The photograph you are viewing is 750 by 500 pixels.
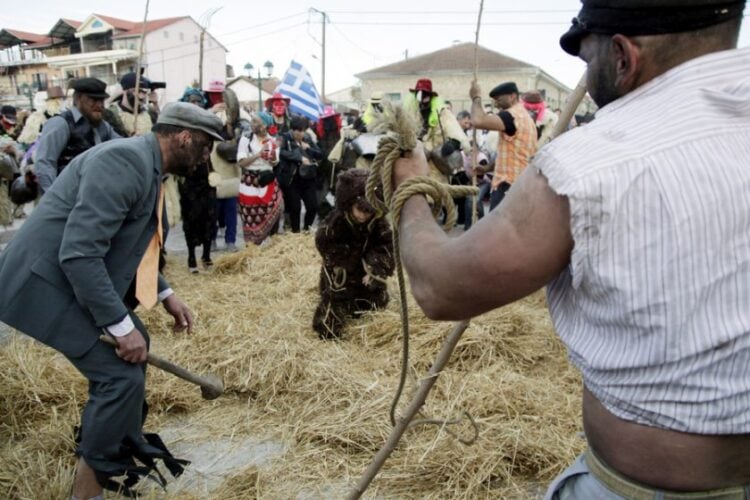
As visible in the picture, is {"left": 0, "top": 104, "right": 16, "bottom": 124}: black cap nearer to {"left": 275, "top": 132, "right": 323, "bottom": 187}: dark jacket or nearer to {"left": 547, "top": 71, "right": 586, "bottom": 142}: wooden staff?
{"left": 275, "top": 132, "right": 323, "bottom": 187}: dark jacket

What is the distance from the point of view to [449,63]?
3850 cm

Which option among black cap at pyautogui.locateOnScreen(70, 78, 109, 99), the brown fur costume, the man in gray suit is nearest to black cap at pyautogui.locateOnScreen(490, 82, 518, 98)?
the brown fur costume

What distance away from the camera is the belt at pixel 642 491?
1.01 metres

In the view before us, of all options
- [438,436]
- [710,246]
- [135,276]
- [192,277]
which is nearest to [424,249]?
[710,246]

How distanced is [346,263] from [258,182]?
→ 9.30 ft

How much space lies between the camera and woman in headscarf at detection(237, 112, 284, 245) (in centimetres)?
680

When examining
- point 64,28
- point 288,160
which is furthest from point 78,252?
point 64,28

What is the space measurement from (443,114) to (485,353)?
3.71 m

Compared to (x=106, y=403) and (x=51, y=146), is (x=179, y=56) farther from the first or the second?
(x=106, y=403)

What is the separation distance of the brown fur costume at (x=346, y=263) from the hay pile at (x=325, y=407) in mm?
143

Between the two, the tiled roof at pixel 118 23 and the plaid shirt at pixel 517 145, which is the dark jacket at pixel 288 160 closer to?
the plaid shirt at pixel 517 145

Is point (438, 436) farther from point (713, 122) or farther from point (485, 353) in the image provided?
point (713, 122)

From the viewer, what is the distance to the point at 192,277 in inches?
247

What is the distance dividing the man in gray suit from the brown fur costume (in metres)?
1.90
